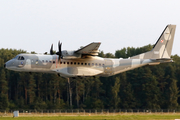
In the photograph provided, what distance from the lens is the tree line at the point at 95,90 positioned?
263 feet

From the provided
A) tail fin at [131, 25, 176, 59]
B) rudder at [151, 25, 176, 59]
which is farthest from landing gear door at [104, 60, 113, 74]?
rudder at [151, 25, 176, 59]

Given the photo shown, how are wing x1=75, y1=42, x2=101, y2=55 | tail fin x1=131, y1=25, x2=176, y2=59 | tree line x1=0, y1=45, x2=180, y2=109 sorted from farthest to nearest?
tree line x1=0, y1=45, x2=180, y2=109 < tail fin x1=131, y1=25, x2=176, y2=59 < wing x1=75, y1=42, x2=101, y2=55

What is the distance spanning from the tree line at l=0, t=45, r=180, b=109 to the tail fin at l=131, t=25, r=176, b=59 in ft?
112

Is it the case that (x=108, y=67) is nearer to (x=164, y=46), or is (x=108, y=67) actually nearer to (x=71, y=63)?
(x=71, y=63)

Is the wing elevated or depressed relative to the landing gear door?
elevated

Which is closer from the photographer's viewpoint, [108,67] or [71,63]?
[71,63]

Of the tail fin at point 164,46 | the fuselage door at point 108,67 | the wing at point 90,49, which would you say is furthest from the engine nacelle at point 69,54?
the tail fin at point 164,46

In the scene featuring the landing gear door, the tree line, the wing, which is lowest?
the tree line

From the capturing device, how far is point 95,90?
87.5m

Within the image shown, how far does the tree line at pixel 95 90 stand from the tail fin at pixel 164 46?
34.1 meters

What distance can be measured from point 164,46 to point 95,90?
4435 centimetres

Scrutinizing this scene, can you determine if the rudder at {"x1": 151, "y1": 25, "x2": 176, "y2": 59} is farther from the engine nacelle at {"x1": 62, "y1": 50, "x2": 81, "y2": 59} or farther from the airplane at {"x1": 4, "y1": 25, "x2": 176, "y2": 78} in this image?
the engine nacelle at {"x1": 62, "y1": 50, "x2": 81, "y2": 59}

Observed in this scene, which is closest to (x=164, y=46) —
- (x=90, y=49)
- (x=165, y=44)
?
(x=165, y=44)

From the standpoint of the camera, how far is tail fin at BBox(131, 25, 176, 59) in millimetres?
44969
